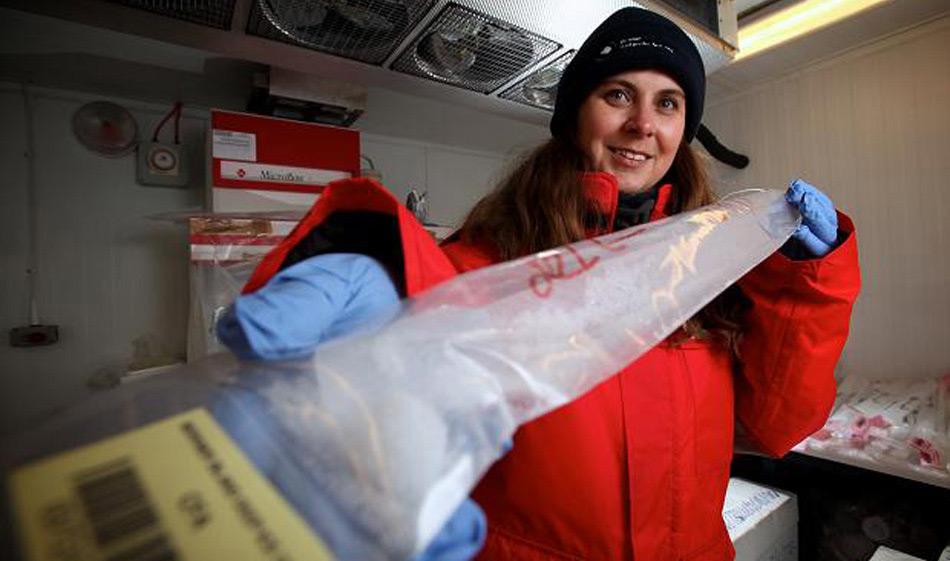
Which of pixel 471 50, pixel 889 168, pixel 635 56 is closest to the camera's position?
pixel 635 56

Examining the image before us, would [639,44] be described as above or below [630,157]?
above

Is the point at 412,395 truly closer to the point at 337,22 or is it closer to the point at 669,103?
the point at 669,103

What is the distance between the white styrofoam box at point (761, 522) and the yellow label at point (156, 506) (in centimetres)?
139

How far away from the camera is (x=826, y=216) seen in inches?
25.5

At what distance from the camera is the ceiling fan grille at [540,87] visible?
1.44m

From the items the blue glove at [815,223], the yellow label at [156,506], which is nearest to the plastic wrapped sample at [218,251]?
the yellow label at [156,506]

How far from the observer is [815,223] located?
642 millimetres

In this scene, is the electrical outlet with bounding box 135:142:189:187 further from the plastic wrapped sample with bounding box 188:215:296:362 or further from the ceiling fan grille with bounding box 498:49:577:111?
the ceiling fan grille with bounding box 498:49:577:111

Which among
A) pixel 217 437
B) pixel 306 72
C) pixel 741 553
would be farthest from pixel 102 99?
pixel 741 553

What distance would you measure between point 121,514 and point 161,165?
1.56 m

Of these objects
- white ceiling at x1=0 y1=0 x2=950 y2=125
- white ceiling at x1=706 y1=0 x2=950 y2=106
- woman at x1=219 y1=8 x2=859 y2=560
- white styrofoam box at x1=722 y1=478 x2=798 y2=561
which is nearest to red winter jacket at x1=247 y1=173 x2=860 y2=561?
woman at x1=219 y1=8 x2=859 y2=560

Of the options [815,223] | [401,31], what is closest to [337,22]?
[401,31]

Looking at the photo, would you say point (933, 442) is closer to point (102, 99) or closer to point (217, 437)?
point (217, 437)

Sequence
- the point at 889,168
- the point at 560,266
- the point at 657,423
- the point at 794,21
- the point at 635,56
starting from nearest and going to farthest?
the point at 560,266
the point at 657,423
the point at 635,56
the point at 794,21
the point at 889,168
